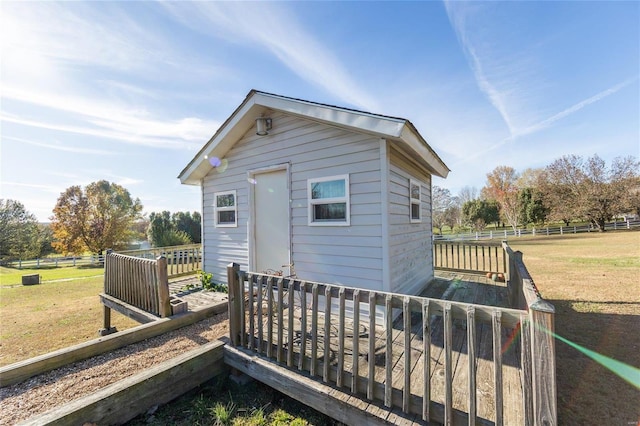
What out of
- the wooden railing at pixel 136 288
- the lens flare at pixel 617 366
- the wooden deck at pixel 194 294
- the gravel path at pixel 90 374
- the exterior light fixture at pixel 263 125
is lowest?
the lens flare at pixel 617 366

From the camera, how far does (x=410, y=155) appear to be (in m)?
5.33

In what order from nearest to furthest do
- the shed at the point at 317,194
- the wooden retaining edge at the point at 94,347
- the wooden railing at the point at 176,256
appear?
1. the wooden retaining edge at the point at 94,347
2. the shed at the point at 317,194
3. the wooden railing at the point at 176,256

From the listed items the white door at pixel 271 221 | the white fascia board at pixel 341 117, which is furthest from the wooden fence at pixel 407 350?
the white fascia board at pixel 341 117

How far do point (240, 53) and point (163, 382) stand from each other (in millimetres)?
8157

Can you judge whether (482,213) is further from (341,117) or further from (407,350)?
(407,350)

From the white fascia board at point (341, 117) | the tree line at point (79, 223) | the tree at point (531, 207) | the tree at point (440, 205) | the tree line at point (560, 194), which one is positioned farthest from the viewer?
the tree at point (440, 205)

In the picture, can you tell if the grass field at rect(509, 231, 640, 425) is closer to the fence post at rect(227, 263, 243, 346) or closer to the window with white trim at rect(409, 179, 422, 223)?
the window with white trim at rect(409, 179, 422, 223)

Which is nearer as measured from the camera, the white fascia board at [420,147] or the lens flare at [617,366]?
the lens flare at [617,366]

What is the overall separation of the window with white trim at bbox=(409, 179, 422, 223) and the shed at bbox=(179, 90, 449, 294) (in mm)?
27

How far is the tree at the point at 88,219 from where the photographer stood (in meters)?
25.5

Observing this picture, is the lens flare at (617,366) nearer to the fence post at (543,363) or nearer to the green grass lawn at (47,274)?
the fence post at (543,363)

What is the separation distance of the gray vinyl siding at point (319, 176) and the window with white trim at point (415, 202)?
5.56ft

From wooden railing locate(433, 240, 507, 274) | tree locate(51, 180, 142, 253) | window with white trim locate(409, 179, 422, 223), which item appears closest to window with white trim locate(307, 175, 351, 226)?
window with white trim locate(409, 179, 422, 223)

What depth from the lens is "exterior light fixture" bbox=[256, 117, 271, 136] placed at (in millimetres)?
5461
